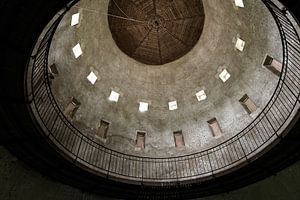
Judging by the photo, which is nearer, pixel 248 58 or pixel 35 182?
pixel 35 182

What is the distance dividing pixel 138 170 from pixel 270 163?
6219mm

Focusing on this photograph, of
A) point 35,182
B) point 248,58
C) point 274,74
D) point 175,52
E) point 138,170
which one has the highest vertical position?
point 175,52

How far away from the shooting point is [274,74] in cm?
1512

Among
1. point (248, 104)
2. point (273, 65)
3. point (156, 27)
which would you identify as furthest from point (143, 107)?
point (273, 65)

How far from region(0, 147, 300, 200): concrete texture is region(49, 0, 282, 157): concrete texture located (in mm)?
3151

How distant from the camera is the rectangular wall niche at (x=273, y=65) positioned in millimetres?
14891

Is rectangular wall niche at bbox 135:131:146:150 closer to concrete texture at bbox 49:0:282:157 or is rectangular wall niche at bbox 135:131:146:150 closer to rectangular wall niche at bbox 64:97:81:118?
concrete texture at bbox 49:0:282:157

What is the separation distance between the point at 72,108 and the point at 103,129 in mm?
2020

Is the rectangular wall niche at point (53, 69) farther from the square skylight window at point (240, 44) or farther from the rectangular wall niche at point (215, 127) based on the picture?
the square skylight window at point (240, 44)

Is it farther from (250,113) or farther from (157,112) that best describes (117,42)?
(250,113)

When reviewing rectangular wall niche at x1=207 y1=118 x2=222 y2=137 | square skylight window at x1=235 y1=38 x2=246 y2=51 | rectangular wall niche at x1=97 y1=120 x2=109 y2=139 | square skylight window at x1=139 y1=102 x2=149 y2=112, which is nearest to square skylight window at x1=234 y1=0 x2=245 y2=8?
square skylight window at x1=235 y1=38 x2=246 y2=51

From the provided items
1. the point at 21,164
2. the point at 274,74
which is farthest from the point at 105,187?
the point at 274,74

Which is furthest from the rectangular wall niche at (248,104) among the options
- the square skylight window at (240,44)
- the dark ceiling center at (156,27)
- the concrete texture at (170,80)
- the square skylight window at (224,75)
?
the dark ceiling center at (156,27)

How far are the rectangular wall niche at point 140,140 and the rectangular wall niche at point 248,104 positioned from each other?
5.38m
